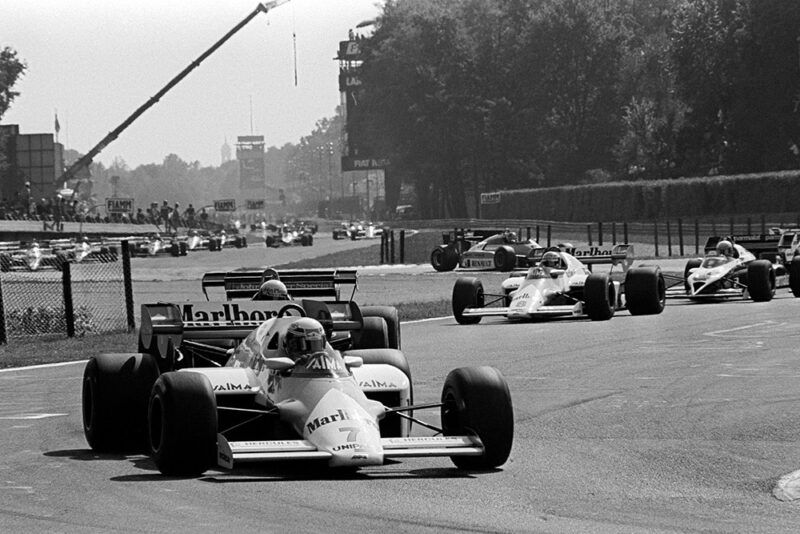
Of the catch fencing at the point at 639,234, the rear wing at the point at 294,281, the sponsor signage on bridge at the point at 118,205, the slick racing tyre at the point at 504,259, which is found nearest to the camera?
the rear wing at the point at 294,281

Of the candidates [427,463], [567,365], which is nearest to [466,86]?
[567,365]

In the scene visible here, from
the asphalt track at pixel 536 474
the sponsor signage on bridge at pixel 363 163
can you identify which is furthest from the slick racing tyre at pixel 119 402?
the sponsor signage on bridge at pixel 363 163

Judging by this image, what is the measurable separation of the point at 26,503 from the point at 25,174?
115 m

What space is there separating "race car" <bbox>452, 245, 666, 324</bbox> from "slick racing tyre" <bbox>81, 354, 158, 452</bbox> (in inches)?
534

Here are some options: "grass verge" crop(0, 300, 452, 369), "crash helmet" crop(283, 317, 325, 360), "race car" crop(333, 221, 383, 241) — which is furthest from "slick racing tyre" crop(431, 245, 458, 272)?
"race car" crop(333, 221, 383, 241)

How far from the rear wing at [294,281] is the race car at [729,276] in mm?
14213

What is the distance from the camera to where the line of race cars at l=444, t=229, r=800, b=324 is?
25312 millimetres

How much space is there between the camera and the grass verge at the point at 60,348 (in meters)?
21.0

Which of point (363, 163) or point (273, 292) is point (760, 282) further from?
point (363, 163)

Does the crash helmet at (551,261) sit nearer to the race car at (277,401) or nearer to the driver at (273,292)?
the driver at (273,292)

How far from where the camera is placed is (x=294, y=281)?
16.2 m

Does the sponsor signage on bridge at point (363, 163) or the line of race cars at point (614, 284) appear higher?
the sponsor signage on bridge at point (363, 163)

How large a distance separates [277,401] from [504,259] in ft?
125

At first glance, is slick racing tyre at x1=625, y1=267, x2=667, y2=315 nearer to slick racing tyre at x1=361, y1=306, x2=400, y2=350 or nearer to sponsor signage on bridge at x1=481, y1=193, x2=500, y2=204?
slick racing tyre at x1=361, y1=306, x2=400, y2=350
